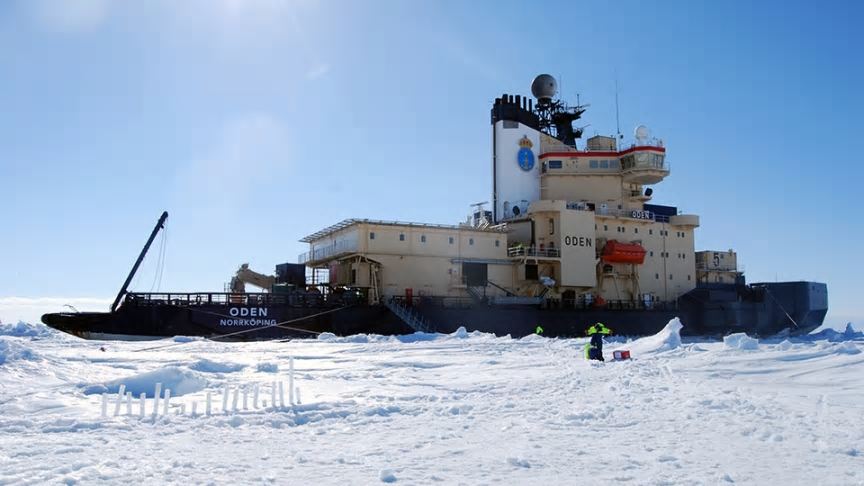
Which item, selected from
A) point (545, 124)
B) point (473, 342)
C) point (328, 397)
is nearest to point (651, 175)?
point (545, 124)

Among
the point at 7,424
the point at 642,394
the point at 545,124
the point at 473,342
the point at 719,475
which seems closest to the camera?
the point at 719,475

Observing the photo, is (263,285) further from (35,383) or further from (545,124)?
(35,383)

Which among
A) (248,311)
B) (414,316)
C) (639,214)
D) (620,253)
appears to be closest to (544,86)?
(639,214)

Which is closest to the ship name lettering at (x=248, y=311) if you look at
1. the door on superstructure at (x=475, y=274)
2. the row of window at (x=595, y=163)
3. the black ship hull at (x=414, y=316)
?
the black ship hull at (x=414, y=316)

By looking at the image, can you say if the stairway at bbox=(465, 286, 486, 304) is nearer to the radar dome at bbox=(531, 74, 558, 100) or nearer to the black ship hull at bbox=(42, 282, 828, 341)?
the black ship hull at bbox=(42, 282, 828, 341)

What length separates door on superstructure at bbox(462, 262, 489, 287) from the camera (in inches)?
1255

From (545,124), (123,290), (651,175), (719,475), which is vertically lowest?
(719,475)

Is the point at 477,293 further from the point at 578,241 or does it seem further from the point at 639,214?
the point at 639,214

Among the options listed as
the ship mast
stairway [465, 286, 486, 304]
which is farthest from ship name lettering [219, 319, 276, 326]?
stairway [465, 286, 486, 304]

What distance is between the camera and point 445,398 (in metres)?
10.1

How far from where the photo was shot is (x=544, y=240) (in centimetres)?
3397

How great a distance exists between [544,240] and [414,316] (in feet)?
30.8

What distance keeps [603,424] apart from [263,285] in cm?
2981

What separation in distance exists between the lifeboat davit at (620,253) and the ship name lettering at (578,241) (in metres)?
1.11
